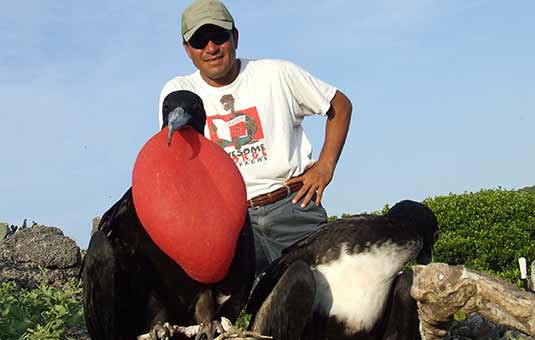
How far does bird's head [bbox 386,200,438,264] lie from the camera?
12.2ft

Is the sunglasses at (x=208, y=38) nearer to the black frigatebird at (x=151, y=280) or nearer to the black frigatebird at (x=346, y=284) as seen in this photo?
the black frigatebird at (x=151, y=280)

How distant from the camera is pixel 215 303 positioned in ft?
11.1

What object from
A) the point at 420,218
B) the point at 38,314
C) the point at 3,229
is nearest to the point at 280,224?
the point at 420,218

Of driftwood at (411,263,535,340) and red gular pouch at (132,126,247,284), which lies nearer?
red gular pouch at (132,126,247,284)

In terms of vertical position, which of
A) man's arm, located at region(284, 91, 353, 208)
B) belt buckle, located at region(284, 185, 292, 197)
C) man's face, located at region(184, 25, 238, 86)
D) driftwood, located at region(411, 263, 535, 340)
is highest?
man's face, located at region(184, 25, 238, 86)

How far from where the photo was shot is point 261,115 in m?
3.94

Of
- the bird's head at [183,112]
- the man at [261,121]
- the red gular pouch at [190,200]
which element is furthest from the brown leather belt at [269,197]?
the red gular pouch at [190,200]

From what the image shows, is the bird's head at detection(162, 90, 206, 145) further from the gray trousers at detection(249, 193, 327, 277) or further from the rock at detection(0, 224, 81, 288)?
the rock at detection(0, 224, 81, 288)

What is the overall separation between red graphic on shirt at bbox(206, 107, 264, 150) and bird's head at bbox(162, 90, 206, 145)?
1.81 ft

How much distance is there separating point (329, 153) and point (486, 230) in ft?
21.8

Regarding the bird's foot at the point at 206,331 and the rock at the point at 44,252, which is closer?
the bird's foot at the point at 206,331

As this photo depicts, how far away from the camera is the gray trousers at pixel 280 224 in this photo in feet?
12.9

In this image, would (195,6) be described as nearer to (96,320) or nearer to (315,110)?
(315,110)

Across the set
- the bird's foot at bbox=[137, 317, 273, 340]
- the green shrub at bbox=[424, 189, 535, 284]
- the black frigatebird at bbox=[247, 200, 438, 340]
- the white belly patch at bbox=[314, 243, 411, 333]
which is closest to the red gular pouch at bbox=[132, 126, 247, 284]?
the bird's foot at bbox=[137, 317, 273, 340]
